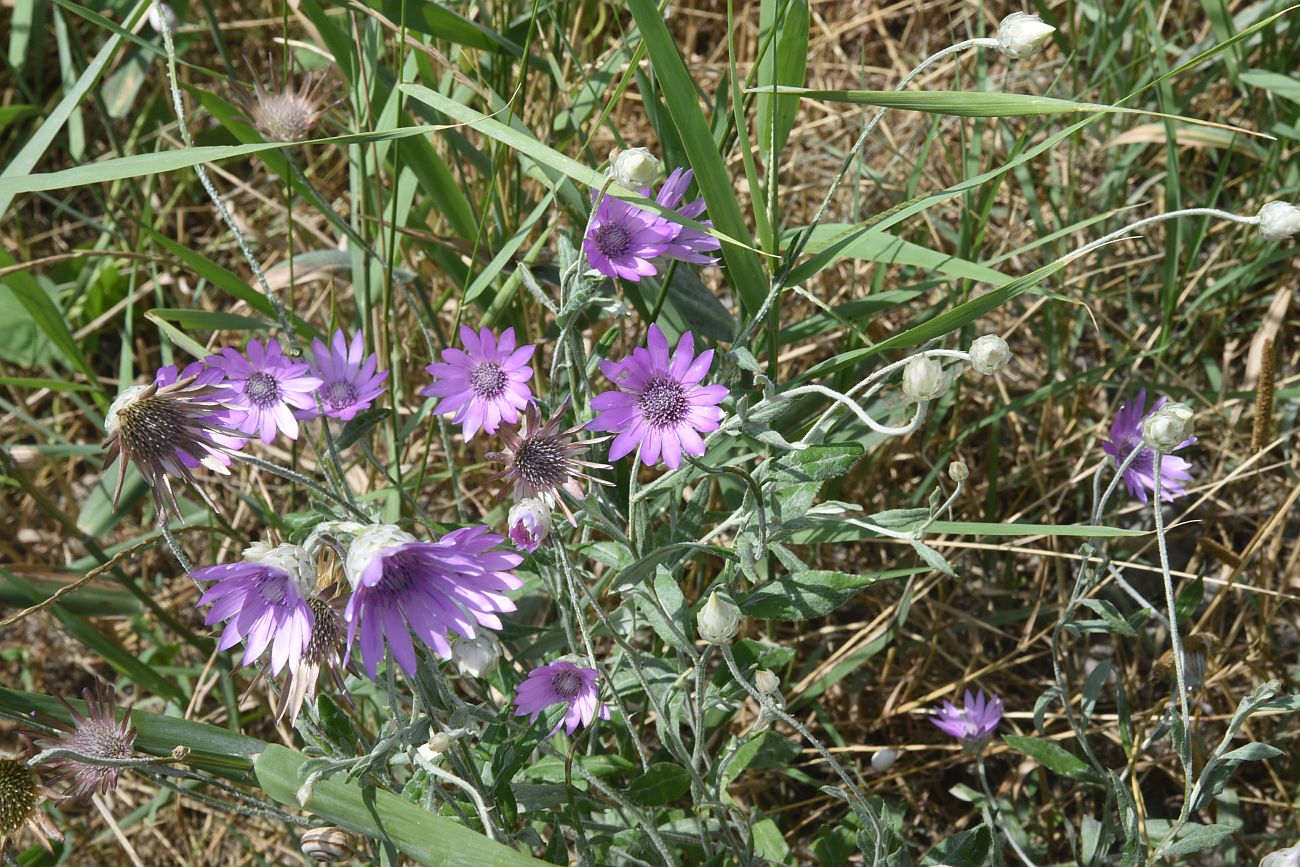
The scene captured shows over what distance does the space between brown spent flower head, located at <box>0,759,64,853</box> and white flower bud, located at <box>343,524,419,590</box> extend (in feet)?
2.17

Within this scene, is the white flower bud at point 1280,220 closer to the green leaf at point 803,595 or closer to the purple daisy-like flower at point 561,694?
the green leaf at point 803,595

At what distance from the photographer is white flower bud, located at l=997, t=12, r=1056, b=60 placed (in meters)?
1.52

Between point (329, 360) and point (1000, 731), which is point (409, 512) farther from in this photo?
point (1000, 731)

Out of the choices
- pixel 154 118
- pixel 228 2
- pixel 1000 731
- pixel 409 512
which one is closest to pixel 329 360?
pixel 409 512

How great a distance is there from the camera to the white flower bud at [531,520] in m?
1.45

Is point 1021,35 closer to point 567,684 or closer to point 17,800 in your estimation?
point 567,684

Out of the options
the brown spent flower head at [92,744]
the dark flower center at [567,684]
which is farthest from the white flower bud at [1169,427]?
the brown spent flower head at [92,744]

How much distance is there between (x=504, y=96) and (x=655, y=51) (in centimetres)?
89

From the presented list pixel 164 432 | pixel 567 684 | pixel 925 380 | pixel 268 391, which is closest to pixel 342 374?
pixel 268 391

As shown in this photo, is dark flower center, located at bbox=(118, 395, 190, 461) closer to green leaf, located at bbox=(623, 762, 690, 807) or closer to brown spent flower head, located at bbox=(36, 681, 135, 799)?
brown spent flower head, located at bbox=(36, 681, 135, 799)

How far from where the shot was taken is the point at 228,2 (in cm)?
354

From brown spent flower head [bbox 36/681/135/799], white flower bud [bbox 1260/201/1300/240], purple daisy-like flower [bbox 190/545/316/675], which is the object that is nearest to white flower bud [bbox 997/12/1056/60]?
white flower bud [bbox 1260/201/1300/240]

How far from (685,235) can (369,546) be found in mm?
792

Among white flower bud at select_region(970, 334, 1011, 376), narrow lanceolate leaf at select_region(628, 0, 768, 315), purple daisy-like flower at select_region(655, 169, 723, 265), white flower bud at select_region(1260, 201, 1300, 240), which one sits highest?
narrow lanceolate leaf at select_region(628, 0, 768, 315)
